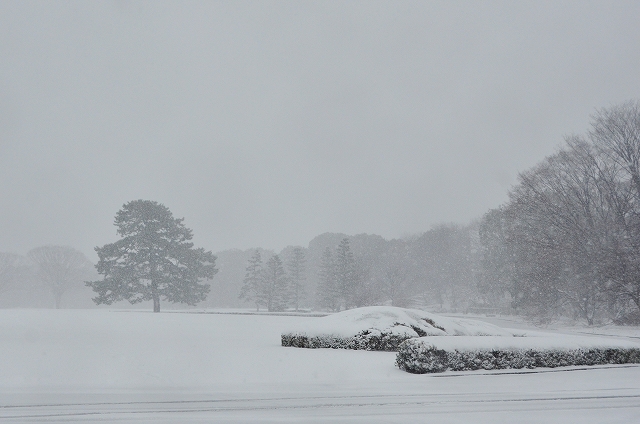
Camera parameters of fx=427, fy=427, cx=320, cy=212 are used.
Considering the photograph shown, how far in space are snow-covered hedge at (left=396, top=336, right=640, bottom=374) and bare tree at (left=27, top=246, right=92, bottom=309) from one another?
2910 inches

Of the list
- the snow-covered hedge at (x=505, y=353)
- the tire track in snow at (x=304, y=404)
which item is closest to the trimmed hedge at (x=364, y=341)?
the snow-covered hedge at (x=505, y=353)

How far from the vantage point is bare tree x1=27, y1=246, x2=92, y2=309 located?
234 ft

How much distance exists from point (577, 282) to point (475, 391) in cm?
2785

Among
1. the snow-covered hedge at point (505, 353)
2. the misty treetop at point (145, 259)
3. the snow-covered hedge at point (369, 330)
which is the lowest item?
the snow-covered hedge at point (505, 353)

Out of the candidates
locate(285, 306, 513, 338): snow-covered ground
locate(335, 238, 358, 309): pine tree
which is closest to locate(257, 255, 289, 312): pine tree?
locate(335, 238, 358, 309): pine tree

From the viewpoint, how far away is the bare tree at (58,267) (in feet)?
234

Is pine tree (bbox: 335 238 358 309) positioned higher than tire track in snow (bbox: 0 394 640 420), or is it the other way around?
pine tree (bbox: 335 238 358 309)

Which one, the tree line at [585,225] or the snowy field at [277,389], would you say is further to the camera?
the tree line at [585,225]

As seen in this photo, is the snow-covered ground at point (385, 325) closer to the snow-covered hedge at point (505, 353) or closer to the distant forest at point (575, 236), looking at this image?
the snow-covered hedge at point (505, 353)

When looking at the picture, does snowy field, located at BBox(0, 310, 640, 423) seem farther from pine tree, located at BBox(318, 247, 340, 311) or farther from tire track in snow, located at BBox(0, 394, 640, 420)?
pine tree, located at BBox(318, 247, 340, 311)

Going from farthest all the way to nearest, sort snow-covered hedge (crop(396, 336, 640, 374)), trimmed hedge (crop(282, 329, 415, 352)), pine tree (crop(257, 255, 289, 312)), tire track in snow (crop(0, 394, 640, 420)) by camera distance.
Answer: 1. pine tree (crop(257, 255, 289, 312))
2. trimmed hedge (crop(282, 329, 415, 352))
3. snow-covered hedge (crop(396, 336, 640, 374))
4. tire track in snow (crop(0, 394, 640, 420))

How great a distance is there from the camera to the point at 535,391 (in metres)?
7.79

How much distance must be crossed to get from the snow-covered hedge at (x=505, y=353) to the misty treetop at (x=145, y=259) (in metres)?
38.5

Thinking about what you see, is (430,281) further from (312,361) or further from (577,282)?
(312,361)
